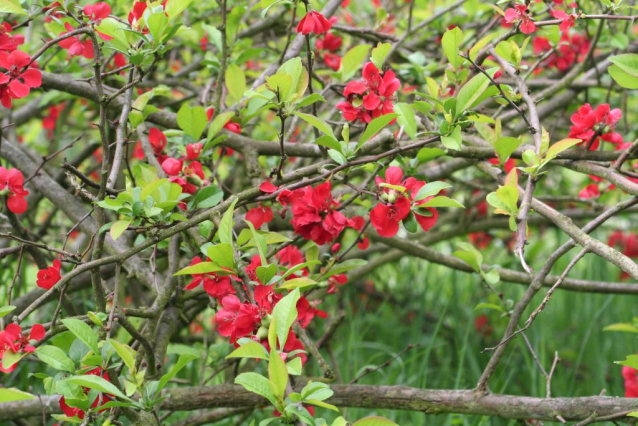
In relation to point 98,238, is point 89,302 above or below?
below

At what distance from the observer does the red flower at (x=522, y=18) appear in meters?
1.25

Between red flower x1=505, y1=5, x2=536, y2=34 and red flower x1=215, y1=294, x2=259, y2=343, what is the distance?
744 mm

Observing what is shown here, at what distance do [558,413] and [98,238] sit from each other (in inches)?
33.4

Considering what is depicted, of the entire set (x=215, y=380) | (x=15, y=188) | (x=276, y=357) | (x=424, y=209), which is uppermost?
(x=15, y=188)

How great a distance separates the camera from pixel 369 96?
3.76ft

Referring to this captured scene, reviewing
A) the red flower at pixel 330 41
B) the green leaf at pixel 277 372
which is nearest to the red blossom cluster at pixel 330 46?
the red flower at pixel 330 41

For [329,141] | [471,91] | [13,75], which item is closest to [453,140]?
[471,91]

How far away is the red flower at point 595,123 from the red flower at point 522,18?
0.18 metres

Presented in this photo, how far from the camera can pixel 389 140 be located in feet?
4.17

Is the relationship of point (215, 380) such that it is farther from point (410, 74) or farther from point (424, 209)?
point (424, 209)

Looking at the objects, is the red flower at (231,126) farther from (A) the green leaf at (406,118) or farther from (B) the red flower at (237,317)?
(B) the red flower at (237,317)

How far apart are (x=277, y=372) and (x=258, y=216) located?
1.33ft

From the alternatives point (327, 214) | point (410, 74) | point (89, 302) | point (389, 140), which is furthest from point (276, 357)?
point (89, 302)

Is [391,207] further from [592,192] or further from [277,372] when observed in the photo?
[592,192]
